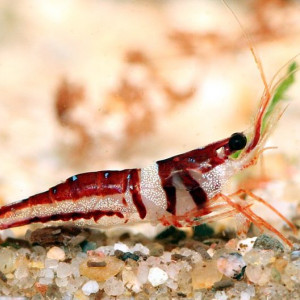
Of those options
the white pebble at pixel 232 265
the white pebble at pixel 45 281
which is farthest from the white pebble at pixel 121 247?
the white pebble at pixel 232 265

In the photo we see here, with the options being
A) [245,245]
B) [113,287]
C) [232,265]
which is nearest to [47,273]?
[113,287]

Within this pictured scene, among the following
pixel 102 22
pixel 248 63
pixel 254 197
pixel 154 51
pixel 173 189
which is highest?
pixel 102 22

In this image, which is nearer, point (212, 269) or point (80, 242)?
point (212, 269)

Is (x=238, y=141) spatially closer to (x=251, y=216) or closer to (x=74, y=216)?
(x=251, y=216)

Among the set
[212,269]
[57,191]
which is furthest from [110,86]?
[212,269]

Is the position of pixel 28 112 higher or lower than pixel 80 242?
higher

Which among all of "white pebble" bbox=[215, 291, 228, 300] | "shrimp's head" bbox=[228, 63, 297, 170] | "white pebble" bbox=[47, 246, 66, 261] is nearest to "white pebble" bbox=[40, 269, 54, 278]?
"white pebble" bbox=[47, 246, 66, 261]

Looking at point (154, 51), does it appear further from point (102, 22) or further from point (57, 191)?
point (57, 191)
